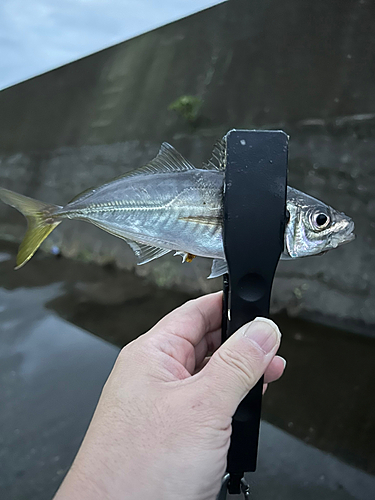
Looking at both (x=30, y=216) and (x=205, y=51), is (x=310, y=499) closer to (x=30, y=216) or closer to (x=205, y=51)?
(x=30, y=216)

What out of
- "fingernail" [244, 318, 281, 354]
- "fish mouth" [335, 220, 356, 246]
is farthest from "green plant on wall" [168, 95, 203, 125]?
"fingernail" [244, 318, 281, 354]

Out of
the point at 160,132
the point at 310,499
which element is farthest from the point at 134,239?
the point at 160,132

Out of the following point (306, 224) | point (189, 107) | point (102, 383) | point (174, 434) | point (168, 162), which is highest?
point (189, 107)

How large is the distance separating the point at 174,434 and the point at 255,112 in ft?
12.0

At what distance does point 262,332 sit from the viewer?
93cm

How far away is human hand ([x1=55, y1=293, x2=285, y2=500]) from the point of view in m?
0.92

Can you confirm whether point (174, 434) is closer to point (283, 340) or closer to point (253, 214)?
point (253, 214)

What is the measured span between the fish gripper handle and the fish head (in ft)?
0.21

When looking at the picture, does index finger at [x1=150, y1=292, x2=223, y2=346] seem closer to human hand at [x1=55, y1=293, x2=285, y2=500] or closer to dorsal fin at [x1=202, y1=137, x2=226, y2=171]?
human hand at [x1=55, y1=293, x2=285, y2=500]

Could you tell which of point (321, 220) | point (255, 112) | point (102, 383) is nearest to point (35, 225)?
point (321, 220)

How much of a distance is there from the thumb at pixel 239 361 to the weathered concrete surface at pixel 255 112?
9.08ft

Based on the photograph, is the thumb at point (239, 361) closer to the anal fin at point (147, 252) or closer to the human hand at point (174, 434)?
the human hand at point (174, 434)

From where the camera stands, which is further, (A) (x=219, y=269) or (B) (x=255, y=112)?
(B) (x=255, y=112)

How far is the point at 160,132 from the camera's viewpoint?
16.1 feet
